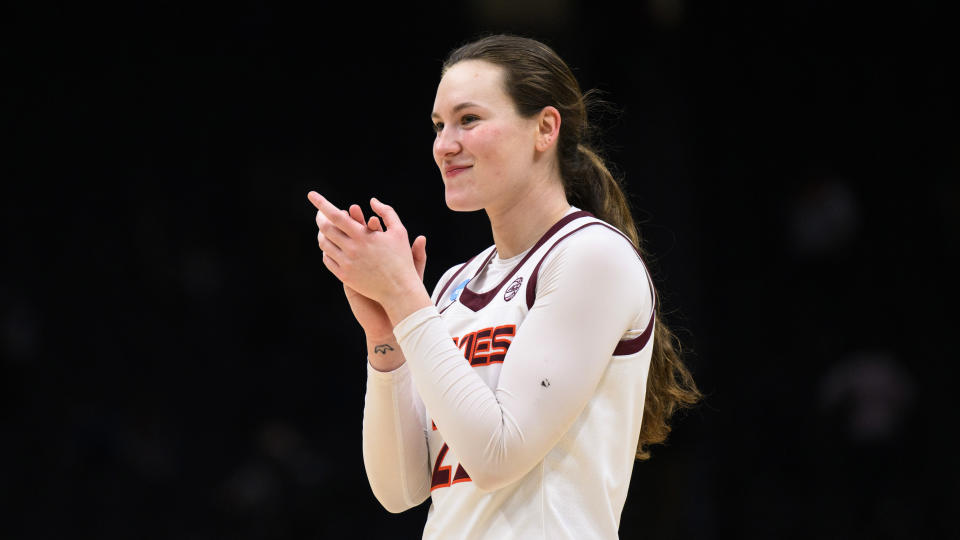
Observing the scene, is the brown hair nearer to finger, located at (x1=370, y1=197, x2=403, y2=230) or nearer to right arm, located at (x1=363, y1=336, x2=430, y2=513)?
finger, located at (x1=370, y1=197, x2=403, y2=230)

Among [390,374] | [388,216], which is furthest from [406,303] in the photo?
[390,374]

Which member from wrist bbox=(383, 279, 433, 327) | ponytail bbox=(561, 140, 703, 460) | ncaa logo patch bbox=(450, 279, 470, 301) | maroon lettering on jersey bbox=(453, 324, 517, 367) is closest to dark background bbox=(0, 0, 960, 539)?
ponytail bbox=(561, 140, 703, 460)

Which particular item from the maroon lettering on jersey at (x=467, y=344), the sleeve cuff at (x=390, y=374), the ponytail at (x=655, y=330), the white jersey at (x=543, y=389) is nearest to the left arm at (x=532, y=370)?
the white jersey at (x=543, y=389)

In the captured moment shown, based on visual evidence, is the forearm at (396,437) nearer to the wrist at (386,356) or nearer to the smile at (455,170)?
the wrist at (386,356)

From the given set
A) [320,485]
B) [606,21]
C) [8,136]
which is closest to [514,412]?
[320,485]

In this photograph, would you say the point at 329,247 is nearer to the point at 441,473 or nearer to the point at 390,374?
the point at 390,374

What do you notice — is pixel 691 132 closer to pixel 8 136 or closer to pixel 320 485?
pixel 320 485

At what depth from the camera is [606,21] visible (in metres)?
4.84

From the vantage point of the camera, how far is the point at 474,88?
1829 millimetres

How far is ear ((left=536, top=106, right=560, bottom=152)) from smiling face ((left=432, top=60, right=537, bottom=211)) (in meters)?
0.02

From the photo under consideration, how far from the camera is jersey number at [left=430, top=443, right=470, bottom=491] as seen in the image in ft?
5.70

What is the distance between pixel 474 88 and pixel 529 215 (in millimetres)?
251

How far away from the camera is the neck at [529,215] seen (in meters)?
1.87

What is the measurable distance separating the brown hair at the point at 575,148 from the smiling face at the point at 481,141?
0.10 feet
